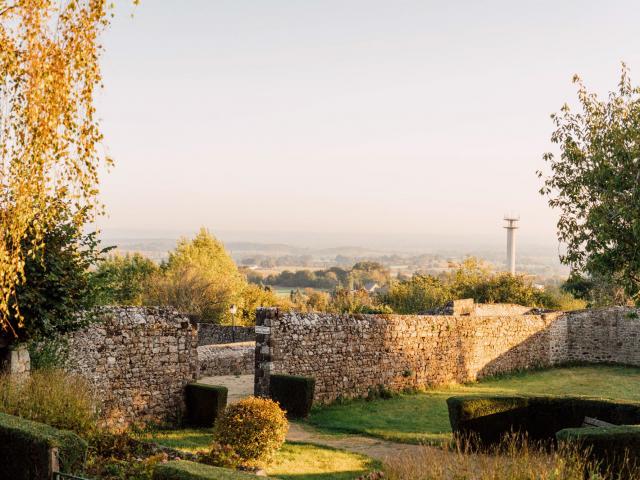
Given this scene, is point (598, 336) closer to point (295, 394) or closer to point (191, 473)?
point (295, 394)

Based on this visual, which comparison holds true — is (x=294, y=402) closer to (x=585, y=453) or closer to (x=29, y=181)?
(x=585, y=453)

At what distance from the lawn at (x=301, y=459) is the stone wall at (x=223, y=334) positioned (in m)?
16.9

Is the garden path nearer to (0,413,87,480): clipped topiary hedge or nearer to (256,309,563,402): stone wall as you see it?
(256,309,563,402): stone wall

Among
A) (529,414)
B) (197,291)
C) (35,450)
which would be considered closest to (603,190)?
(529,414)

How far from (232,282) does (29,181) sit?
39.3 m

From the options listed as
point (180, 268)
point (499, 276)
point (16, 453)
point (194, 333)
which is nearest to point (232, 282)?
point (180, 268)

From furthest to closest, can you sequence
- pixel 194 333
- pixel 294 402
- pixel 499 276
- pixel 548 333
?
pixel 499 276, pixel 548 333, pixel 294 402, pixel 194 333

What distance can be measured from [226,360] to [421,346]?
257 inches

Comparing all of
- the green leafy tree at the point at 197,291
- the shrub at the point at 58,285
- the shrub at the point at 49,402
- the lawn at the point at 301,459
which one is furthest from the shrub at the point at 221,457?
the green leafy tree at the point at 197,291

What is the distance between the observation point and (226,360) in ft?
75.9

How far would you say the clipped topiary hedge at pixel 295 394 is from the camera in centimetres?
1672

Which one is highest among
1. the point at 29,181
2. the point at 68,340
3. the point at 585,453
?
the point at 29,181

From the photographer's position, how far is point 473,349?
81.0 ft

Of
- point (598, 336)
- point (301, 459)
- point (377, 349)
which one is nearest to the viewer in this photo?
point (301, 459)
